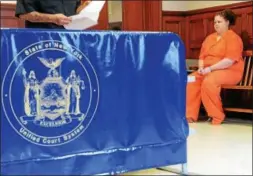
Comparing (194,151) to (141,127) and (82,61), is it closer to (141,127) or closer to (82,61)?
(141,127)

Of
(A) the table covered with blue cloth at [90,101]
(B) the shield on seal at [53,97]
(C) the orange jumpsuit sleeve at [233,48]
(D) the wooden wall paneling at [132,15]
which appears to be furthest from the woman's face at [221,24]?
(B) the shield on seal at [53,97]

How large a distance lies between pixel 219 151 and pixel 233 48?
1.47 meters

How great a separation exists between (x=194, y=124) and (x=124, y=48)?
6.61ft

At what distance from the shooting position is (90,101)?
167cm

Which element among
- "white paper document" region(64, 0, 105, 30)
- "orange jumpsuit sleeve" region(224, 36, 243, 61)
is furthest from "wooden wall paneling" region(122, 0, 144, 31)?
"white paper document" region(64, 0, 105, 30)

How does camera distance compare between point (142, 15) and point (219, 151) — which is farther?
point (142, 15)

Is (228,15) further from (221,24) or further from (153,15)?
(153,15)

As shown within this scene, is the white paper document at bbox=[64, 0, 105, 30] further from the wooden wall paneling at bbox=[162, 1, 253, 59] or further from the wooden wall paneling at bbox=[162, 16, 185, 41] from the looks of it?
the wooden wall paneling at bbox=[162, 16, 185, 41]

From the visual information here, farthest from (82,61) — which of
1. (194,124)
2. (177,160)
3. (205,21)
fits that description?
(205,21)

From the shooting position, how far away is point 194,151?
7.93 feet

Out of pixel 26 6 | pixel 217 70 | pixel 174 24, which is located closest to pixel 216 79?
pixel 217 70

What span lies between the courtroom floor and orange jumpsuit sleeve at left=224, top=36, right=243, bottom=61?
59 centimetres

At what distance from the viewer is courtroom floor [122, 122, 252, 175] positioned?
2.00 meters

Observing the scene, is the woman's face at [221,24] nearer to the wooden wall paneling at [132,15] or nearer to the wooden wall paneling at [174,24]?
the wooden wall paneling at [174,24]
